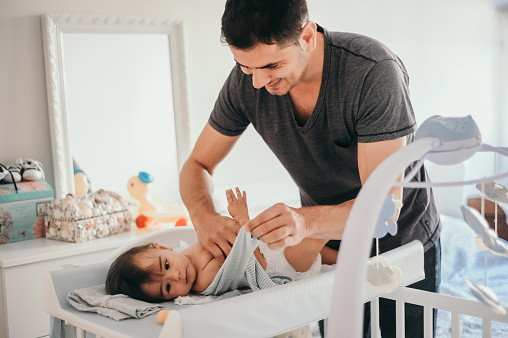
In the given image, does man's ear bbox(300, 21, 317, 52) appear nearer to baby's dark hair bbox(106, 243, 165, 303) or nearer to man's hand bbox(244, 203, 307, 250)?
man's hand bbox(244, 203, 307, 250)

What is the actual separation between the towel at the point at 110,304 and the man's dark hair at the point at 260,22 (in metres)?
0.62

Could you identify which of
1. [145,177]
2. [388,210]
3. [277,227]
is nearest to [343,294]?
[388,210]

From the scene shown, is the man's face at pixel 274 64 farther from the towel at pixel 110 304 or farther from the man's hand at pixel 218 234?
the towel at pixel 110 304

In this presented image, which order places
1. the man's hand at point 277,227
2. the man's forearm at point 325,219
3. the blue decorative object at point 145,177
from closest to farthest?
the man's hand at point 277,227
the man's forearm at point 325,219
the blue decorative object at point 145,177

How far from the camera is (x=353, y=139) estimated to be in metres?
1.46

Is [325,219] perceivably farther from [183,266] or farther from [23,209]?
[23,209]

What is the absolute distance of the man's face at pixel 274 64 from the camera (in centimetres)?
129

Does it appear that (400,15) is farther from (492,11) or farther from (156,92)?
(156,92)

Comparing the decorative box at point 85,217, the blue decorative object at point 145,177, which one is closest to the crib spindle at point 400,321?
the decorative box at point 85,217

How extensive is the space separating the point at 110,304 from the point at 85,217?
40.8 inches

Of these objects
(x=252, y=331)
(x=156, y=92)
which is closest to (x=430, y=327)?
(x=252, y=331)

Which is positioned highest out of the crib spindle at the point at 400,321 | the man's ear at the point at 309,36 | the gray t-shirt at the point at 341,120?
the man's ear at the point at 309,36

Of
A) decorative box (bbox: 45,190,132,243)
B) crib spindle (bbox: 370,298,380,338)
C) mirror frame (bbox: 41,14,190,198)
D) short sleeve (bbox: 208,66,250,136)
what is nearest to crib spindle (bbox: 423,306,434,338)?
Answer: crib spindle (bbox: 370,298,380,338)

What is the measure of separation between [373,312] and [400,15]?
270 centimetres
